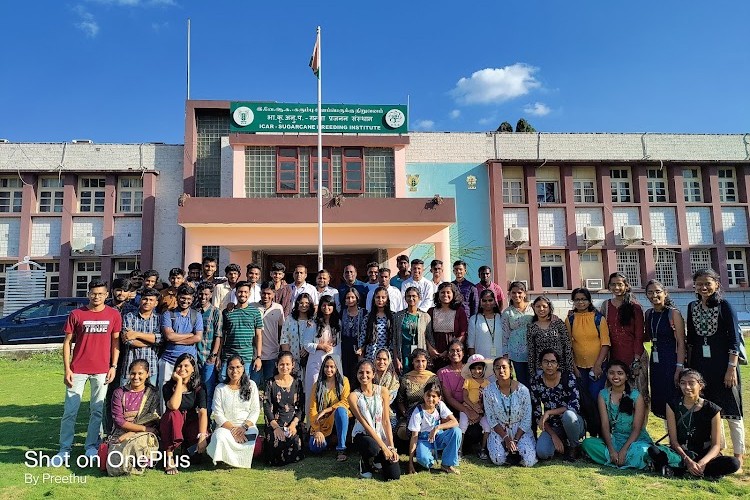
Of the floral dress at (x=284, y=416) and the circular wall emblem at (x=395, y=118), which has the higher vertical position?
the circular wall emblem at (x=395, y=118)

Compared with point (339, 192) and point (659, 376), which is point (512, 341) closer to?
point (659, 376)

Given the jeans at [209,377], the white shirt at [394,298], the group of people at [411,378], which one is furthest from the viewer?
the white shirt at [394,298]

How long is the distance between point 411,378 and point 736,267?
16683 mm

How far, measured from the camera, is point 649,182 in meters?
16.5

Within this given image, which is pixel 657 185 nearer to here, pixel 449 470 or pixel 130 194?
pixel 449 470

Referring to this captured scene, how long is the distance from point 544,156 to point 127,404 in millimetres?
14855

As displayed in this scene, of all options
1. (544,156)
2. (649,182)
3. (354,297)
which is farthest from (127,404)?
(649,182)

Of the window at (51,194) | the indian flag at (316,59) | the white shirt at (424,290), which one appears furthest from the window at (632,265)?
the window at (51,194)

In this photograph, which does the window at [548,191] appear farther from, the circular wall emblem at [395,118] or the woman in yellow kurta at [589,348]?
the woman in yellow kurta at [589,348]

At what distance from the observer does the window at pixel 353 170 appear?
14.4 meters

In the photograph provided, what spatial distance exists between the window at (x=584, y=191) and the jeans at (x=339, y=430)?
13898 mm

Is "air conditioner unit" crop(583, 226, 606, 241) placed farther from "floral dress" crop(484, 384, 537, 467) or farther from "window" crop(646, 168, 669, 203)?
"floral dress" crop(484, 384, 537, 467)

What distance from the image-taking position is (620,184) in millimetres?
16484

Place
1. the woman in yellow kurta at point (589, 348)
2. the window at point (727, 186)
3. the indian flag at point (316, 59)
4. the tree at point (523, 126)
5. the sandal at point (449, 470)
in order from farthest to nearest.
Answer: the tree at point (523, 126)
the window at point (727, 186)
the indian flag at point (316, 59)
the woman in yellow kurta at point (589, 348)
the sandal at point (449, 470)
